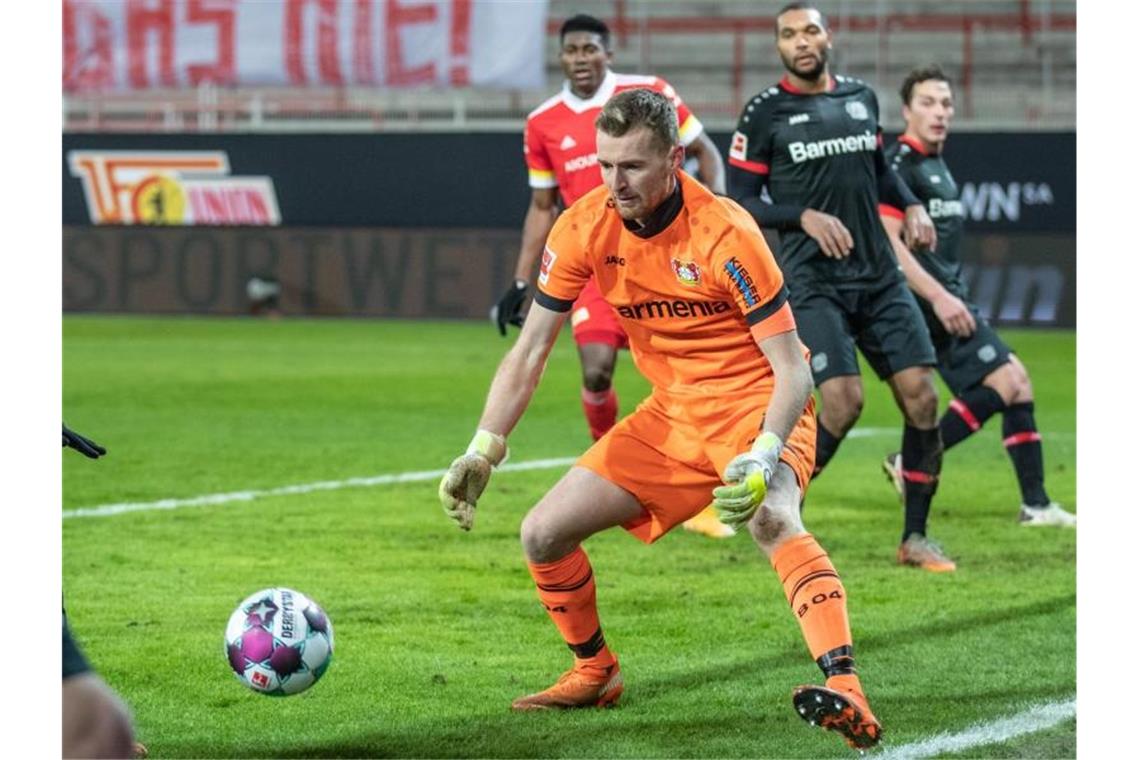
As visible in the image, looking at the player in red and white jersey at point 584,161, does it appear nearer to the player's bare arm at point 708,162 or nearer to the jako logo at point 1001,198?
the player's bare arm at point 708,162

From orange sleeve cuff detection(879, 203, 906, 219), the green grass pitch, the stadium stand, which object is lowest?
the green grass pitch

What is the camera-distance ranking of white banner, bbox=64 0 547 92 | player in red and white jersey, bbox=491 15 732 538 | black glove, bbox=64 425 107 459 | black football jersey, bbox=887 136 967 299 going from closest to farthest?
black glove, bbox=64 425 107 459
black football jersey, bbox=887 136 967 299
player in red and white jersey, bbox=491 15 732 538
white banner, bbox=64 0 547 92

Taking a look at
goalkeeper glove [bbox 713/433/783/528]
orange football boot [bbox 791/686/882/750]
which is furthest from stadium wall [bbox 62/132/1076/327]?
orange football boot [bbox 791/686/882/750]

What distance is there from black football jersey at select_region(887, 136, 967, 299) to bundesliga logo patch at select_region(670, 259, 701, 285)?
3.70m

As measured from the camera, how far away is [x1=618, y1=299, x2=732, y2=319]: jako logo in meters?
4.99

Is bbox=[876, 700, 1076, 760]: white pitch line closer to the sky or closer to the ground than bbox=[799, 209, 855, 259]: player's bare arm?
closer to the ground

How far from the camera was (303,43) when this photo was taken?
27.1 m

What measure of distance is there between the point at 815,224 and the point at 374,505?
3.04 meters

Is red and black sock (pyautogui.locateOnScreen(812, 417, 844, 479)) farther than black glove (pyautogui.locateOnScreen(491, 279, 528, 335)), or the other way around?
black glove (pyautogui.locateOnScreen(491, 279, 528, 335))

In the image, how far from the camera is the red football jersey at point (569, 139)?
9.09 metres

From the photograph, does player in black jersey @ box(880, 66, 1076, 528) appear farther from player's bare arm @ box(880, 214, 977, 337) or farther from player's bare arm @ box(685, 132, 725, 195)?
player's bare arm @ box(685, 132, 725, 195)

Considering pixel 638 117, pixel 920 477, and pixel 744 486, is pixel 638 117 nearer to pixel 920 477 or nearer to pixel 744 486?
pixel 744 486

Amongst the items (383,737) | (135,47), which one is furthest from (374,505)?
(135,47)

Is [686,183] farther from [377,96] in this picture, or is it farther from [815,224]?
[377,96]
